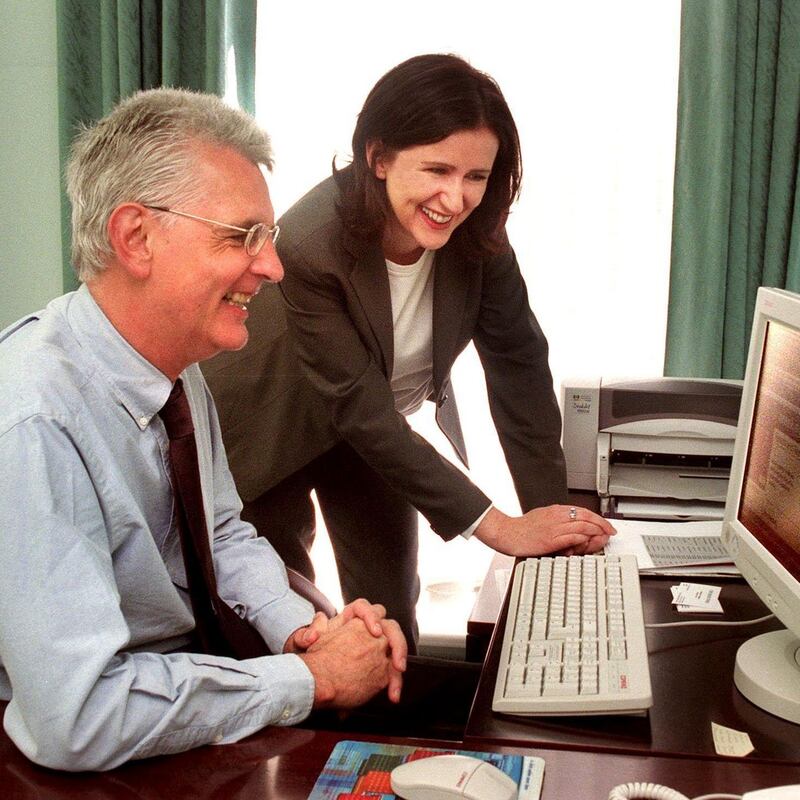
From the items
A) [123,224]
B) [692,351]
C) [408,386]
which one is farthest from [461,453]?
[123,224]

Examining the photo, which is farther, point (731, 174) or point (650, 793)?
point (731, 174)

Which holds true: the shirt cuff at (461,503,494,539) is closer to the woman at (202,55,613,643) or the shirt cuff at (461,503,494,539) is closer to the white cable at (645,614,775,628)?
the woman at (202,55,613,643)

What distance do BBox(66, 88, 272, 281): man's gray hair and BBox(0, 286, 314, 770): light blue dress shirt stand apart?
0.27 ft

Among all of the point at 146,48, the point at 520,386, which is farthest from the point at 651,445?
the point at 146,48

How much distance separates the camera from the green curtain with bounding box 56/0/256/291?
262 cm

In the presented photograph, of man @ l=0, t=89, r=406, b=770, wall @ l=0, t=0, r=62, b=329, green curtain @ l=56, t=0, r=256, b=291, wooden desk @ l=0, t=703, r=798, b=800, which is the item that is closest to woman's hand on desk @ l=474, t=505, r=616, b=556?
man @ l=0, t=89, r=406, b=770

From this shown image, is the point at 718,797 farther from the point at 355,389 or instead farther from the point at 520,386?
the point at 520,386

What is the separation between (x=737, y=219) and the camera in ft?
8.01

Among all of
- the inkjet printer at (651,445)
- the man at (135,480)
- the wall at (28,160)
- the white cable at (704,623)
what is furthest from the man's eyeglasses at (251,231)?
the wall at (28,160)

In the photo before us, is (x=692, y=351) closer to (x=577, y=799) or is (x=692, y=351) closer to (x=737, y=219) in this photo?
(x=737, y=219)

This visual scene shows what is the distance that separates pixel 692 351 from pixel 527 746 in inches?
67.8

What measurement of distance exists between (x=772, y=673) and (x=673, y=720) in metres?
0.15

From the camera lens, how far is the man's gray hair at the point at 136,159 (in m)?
1.12

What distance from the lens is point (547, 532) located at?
1.57 metres
